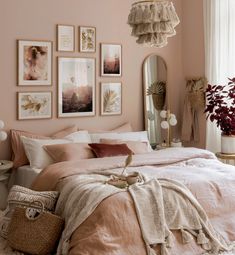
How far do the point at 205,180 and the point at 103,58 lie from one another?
246 centimetres

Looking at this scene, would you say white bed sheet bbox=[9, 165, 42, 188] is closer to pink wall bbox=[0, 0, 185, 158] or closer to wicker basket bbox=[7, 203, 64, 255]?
pink wall bbox=[0, 0, 185, 158]

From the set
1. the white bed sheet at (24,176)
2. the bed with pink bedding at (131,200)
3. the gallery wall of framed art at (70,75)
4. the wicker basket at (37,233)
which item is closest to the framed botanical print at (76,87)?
the gallery wall of framed art at (70,75)

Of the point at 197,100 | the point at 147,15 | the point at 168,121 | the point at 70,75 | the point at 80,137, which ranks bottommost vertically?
the point at 80,137

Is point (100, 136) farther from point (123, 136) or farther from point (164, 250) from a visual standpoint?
point (164, 250)

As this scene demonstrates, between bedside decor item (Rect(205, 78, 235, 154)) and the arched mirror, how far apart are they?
0.82 meters

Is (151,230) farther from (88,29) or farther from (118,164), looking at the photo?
(88,29)

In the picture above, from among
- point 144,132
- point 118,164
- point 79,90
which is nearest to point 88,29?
point 79,90

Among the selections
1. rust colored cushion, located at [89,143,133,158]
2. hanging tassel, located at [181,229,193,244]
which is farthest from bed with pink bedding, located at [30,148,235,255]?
rust colored cushion, located at [89,143,133,158]

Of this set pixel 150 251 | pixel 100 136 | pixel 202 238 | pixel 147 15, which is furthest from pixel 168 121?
pixel 150 251

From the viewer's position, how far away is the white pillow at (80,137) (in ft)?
17.3

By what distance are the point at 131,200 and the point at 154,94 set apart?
295 centimetres

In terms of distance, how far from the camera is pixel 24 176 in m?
4.89

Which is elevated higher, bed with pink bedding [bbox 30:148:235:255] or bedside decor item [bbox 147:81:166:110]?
bedside decor item [bbox 147:81:166:110]

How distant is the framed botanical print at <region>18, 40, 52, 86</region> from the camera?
5.16 metres
